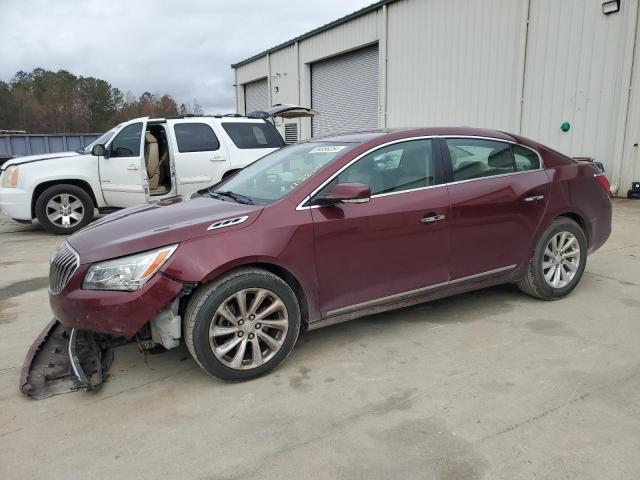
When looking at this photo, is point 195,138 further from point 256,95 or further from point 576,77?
point 256,95

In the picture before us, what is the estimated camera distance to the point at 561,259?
4496 mm

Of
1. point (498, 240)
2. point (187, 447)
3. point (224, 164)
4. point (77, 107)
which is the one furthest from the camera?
point (77, 107)

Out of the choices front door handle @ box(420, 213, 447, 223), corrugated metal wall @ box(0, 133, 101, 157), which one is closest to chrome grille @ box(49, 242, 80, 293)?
front door handle @ box(420, 213, 447, 223)

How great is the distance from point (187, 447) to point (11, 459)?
860 millimetres

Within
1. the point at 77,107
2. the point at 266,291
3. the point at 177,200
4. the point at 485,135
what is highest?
the point at 77,107

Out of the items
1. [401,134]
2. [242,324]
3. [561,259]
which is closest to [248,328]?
[242,324]

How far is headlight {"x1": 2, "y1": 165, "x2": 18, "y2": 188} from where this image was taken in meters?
8.25

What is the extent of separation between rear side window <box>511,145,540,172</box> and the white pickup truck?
18.1 ft

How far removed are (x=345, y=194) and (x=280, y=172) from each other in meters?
0.92

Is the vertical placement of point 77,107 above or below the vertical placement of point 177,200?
above

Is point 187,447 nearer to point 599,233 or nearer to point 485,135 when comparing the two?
point 485,135

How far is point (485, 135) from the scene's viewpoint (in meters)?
A: 4.23

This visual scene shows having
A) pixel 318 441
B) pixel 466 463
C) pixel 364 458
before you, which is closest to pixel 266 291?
pixel 318 441

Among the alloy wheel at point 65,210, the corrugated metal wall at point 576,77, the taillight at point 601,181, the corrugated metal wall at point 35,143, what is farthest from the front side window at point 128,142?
the corrugated metal wall at point 35,143
